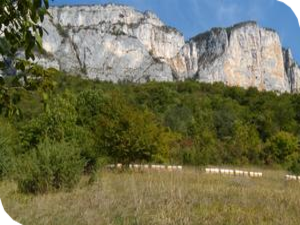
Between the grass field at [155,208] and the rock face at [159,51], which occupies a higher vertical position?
the rock face at [159,51]

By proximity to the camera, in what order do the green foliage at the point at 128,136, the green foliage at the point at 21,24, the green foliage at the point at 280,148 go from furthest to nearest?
1. the green foliage at the point at 280,148
2. the green foliage at the point at 128,136
3. the green foliage at the point at 21,24

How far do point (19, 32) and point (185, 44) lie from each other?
448 ft

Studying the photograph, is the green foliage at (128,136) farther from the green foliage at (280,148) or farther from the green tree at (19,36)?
the green tree at (19,36)

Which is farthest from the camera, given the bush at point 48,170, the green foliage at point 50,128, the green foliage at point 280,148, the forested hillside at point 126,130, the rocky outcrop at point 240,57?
the rocky outcrop at point 240,57

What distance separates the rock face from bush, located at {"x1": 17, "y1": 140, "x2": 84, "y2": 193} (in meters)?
90.0

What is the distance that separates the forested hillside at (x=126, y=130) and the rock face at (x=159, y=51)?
32450 millimetres

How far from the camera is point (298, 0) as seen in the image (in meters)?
1.53

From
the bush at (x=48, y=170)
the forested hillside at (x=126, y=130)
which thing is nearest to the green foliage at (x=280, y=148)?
the forested hillside at (x=126, y=130)

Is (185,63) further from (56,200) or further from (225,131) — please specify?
(56,200)

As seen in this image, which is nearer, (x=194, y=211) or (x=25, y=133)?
(x=194, y=211)

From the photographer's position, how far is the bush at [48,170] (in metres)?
12.5

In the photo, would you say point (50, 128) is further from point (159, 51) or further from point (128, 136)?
point (159, 51)

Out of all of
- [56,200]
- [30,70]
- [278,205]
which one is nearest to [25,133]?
[56,200]

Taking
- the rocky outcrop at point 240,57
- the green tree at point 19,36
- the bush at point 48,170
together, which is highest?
the rocky outcrop at point 240,57
